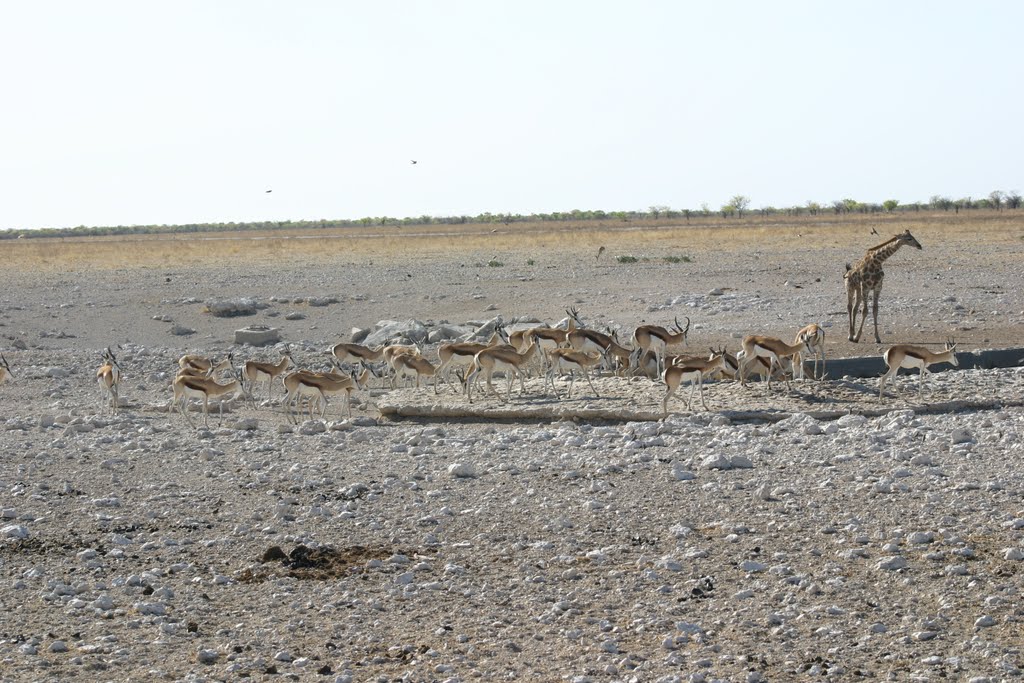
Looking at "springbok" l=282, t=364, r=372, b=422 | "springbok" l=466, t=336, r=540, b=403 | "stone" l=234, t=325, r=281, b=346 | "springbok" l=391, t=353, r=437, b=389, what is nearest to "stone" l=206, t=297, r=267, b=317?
"stone" l=234, t=325, r=281, b=346

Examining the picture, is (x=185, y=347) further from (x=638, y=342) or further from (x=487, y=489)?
(x=487, y=489)

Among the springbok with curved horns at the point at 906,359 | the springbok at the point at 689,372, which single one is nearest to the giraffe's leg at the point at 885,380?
the springbok with curved horns at the point at 906,359

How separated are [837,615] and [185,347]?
18370mm

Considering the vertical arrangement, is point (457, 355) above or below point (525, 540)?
above

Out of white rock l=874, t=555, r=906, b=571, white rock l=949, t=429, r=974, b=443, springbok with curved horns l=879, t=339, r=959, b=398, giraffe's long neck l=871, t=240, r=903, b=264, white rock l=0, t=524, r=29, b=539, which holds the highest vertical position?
giraffe's long neck l=871, t=240, r=903, b=264

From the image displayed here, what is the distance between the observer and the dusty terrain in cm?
749

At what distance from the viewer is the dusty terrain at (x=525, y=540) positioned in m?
7.49

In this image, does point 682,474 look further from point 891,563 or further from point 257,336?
point 257,336

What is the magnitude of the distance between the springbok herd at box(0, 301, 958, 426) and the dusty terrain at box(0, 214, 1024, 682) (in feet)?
1.31

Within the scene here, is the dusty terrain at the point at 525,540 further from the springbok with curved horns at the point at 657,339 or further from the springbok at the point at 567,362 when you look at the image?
the springbok with curved horns at the point at 657,339

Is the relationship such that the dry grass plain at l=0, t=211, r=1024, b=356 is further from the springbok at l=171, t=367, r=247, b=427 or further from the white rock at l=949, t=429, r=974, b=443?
the springbok at l=171, t=367, r=247, b=427

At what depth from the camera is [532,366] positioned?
1798cm

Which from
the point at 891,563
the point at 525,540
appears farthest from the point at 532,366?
the point at 891,563

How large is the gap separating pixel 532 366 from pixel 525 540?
28.1 ft
